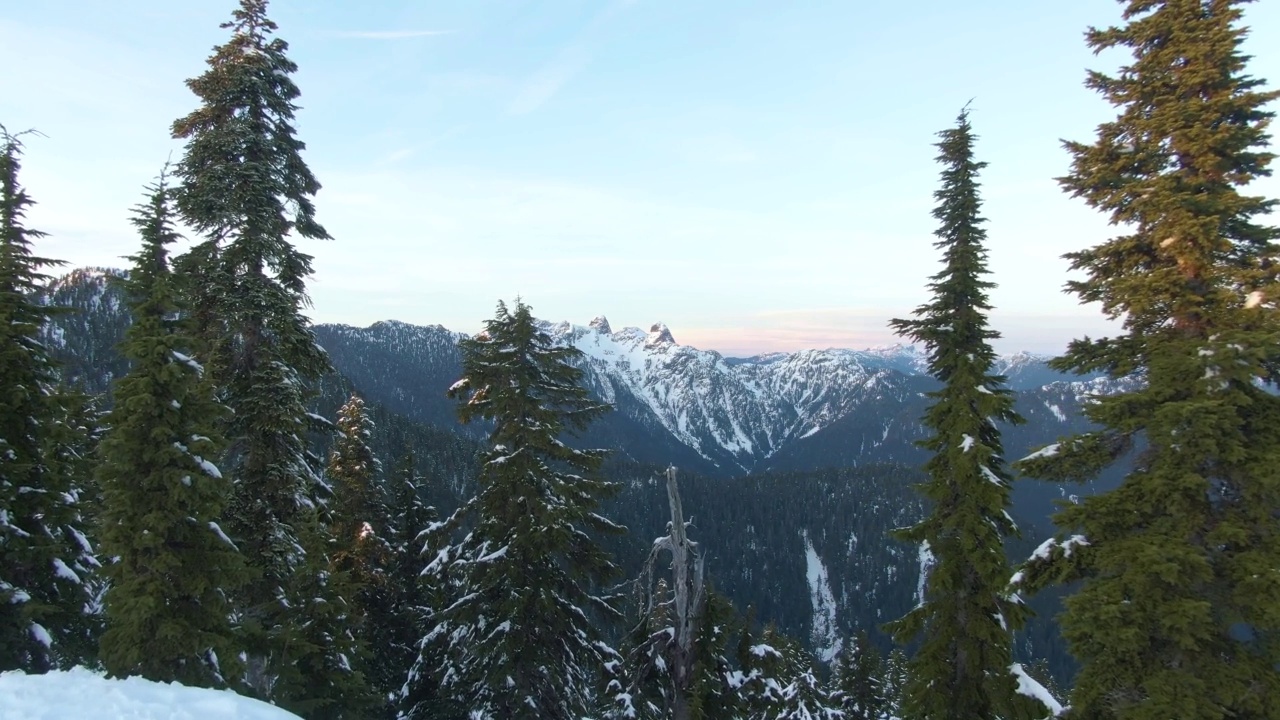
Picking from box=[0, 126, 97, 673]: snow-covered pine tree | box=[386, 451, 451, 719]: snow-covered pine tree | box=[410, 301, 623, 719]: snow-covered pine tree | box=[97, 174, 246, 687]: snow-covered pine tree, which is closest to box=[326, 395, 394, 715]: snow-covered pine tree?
box=[386, 451, 451, 719]: snow-covered pine tree

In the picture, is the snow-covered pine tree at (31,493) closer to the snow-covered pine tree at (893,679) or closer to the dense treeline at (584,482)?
the dense treeline at (584,482)

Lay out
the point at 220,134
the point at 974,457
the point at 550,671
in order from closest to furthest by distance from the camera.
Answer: the point at 974,457
the point at 220,134
the point at 550,671

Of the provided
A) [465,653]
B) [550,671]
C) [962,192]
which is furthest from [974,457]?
[465,653]

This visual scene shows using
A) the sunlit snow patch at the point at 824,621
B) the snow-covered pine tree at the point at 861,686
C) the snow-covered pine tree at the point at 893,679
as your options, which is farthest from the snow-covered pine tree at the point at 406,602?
the sunlit snow patch at the point at 824,621

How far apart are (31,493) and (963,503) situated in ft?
65.1

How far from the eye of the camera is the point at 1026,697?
11523 mm

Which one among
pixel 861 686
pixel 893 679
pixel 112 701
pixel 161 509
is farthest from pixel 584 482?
pixel 893 679

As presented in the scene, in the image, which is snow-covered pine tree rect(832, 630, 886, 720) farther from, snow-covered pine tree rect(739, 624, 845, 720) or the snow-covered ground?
the snow-covered ground

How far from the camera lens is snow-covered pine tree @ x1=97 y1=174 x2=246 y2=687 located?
10859 millimetres

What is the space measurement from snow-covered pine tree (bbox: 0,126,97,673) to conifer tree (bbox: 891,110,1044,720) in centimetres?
1745

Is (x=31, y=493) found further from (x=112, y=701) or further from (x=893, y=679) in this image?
(x=893, y=679)

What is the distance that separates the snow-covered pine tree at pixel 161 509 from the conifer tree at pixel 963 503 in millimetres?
13486

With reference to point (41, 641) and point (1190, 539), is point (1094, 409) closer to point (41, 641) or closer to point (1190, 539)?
point (1190, 539)

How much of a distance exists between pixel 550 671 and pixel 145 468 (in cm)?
1017
